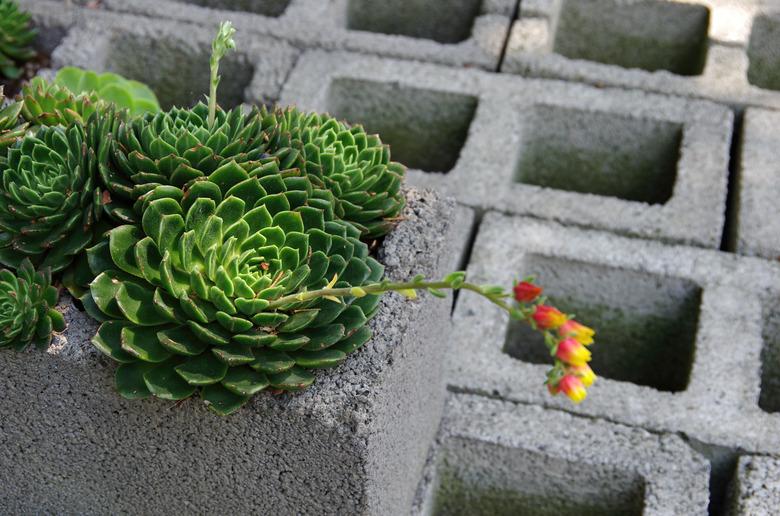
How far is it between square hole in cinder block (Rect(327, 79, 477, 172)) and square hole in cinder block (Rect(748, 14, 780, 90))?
792 mm

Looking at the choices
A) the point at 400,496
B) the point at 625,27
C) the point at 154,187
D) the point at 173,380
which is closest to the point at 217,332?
the point at 173,380

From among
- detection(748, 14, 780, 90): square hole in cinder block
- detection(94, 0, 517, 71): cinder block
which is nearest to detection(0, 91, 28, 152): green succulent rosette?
detection(94, 0, 517, 71): cinder block

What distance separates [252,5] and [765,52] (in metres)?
1.32

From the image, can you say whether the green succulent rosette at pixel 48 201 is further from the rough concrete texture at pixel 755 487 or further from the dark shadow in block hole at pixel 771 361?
the dark shadow in block hole at pixel 771 361

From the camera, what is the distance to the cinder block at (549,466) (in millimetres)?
1430

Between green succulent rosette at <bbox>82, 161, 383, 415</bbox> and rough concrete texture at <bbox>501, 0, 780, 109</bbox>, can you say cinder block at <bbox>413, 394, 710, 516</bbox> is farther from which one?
rough concrete texture at <bbox>501, 0, 780, 109</bbox>

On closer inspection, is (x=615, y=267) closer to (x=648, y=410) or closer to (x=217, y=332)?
(x=648, y=410)

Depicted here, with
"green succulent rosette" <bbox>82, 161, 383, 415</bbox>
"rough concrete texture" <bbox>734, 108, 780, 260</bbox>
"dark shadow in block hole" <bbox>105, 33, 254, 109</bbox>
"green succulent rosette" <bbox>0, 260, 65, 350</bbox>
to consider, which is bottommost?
"dark shadow in block hole" <bbox>105, 33, 254, 109</bbox>

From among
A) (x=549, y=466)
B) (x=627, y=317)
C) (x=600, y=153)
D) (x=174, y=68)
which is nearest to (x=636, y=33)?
(x=600, y=153)

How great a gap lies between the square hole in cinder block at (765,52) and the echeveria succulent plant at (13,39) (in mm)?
1738

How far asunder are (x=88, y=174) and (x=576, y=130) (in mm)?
1252

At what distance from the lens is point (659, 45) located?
8.10 feet

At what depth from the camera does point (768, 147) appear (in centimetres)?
199

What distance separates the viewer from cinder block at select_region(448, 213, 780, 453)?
1521 mm
